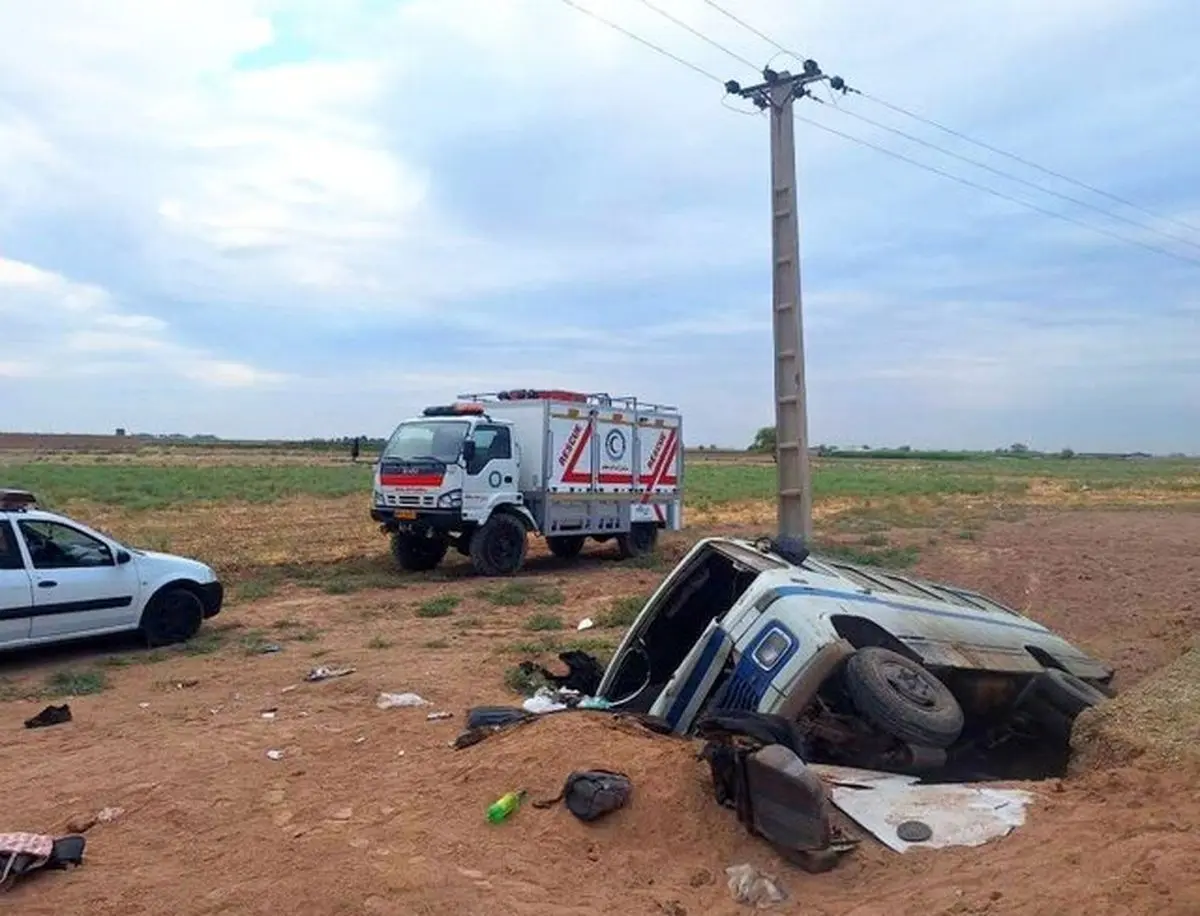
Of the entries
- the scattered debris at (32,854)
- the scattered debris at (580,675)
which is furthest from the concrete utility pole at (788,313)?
the scattered debris at (32,854)

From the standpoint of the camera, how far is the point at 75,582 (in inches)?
418

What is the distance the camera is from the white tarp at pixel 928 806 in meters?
4.95

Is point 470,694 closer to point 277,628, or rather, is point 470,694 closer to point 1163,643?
point 277,628

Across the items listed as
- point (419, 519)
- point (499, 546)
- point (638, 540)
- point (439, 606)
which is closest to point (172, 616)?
point (439, 606)

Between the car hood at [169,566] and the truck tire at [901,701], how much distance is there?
803 cm

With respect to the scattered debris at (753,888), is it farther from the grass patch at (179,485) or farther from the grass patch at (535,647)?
the grass patch at (179,485)

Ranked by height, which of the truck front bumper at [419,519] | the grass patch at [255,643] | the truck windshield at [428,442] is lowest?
the grass patch at [255,643]

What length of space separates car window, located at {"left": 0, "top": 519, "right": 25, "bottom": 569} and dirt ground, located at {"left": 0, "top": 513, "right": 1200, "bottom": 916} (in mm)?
1566

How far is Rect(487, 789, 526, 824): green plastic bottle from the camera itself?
537 cm

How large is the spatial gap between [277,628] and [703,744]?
8262 millimetres

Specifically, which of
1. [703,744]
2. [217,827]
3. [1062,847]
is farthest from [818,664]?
[217,827]

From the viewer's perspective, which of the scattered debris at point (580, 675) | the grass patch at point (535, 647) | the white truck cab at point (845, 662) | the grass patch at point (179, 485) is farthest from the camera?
the grass patch at point (179, 485)

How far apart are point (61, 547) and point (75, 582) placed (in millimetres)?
364

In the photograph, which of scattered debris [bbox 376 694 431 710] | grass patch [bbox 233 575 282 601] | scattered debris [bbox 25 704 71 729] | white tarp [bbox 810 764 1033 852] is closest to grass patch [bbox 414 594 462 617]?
grass patch [bbox 233 575 282 601]
